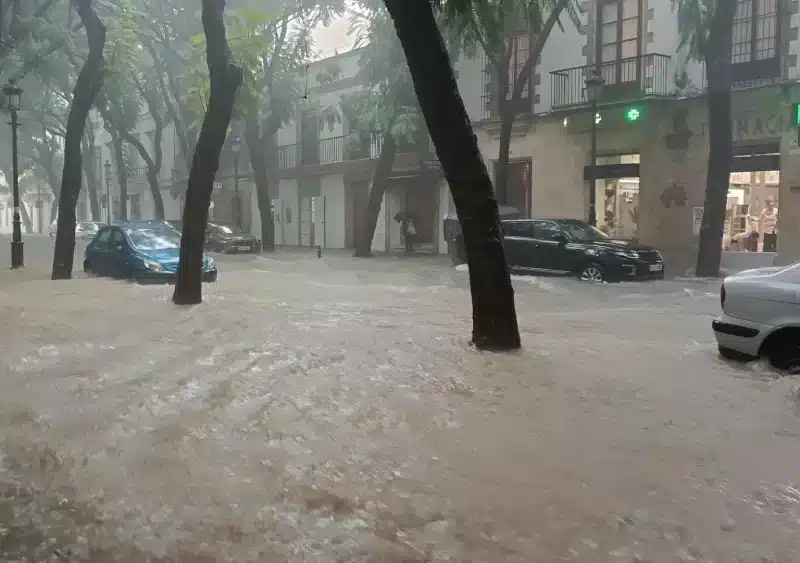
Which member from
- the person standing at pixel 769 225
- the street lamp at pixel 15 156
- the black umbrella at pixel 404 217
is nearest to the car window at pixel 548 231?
the person standing at pixel 769 225

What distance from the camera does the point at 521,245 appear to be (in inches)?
742

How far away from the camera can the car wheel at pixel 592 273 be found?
1702 centimetres

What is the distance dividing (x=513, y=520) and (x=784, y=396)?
11.2 feet

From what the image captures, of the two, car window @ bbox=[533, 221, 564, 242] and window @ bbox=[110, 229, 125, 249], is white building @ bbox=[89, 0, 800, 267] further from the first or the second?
window @ bbox=[110, 229, 125, 249]

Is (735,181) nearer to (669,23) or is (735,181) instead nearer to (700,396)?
(669,23)

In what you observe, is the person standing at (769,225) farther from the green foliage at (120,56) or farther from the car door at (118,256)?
the green foliage at (120,56)

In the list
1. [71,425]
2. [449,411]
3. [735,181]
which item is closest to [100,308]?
[71,425]

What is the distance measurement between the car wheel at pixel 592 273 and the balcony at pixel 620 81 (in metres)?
5.83

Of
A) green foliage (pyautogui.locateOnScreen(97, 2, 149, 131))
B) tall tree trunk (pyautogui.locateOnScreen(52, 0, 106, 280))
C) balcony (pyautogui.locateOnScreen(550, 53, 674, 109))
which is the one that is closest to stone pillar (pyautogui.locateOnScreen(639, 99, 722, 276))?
balcony (pyautogui.locateOnScreen(550, 53, 674, 109))

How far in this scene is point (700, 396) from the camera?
662 cm

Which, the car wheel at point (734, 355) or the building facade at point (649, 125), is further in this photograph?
the building facade at point (649, 125)

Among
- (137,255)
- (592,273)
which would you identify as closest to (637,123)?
(592,273)

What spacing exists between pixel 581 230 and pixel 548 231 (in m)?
0.71

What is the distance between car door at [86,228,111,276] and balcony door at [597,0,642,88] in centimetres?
1331
